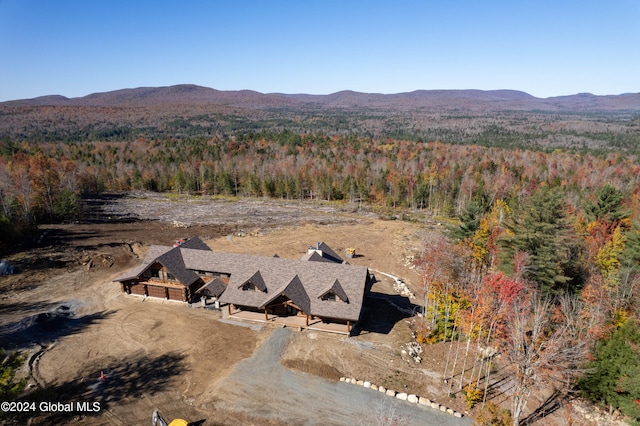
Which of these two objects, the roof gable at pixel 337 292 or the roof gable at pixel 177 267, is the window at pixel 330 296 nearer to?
the roof gable at pixel 337 292

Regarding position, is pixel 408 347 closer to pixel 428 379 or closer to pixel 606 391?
pixel 428 379

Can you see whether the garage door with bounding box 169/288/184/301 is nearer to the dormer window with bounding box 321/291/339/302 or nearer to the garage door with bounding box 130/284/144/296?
the garage door with bounding box 130/284/144/296

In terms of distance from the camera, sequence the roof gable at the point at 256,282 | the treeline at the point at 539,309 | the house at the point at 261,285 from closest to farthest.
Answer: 1. the treeline at the point at 539,309
2. the house at the point at 261,285
3. the roof gable at the point at 256,282

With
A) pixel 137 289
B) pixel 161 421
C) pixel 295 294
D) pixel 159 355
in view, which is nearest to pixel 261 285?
pixel 295 294

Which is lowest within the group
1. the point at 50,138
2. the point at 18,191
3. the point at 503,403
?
the point at 503,403

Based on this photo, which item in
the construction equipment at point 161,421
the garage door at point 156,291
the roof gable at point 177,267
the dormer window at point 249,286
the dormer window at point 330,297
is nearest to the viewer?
the construction equipment at point 161,421

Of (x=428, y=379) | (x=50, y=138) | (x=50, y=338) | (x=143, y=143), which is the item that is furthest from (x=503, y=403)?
(x=50, y=138)

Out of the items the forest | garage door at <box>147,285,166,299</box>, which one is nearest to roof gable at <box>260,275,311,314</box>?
the forest

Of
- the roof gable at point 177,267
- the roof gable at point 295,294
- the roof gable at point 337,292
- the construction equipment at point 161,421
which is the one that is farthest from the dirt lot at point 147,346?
the roof gable at point 337,292
